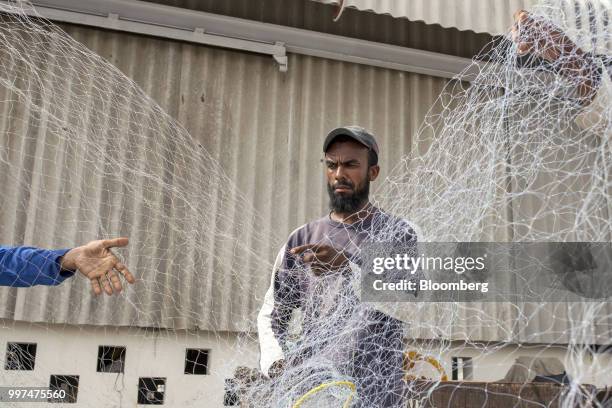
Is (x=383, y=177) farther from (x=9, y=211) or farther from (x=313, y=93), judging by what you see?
(x=9, y=211)

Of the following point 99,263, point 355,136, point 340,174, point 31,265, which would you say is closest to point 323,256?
point 340,174

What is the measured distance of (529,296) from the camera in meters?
2.68

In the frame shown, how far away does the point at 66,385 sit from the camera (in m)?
3.55

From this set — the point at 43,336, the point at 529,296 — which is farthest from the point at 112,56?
the point at 529,296

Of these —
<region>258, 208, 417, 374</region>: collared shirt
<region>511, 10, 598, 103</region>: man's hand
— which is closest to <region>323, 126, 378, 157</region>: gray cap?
<region>258, 208, 417, 374</region>: collared shirt

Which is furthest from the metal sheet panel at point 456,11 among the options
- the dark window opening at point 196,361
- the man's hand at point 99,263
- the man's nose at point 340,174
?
the dark window opening at point 196,361

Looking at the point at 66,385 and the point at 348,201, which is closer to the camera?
the point at 348,201

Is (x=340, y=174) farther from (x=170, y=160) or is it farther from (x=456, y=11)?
(x=456, y=11)

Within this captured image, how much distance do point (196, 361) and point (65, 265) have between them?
1570 millimetres

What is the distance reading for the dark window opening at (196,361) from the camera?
148 inches

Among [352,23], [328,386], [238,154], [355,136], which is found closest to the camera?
[328,386]

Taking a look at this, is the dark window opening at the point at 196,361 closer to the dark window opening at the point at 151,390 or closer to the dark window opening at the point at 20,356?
the dark window opening at the point at 151,390

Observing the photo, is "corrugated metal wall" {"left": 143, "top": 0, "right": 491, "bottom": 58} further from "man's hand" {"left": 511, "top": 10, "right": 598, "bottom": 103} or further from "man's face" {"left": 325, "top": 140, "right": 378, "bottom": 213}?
"man's hand" {"left": 511, "top": 10, "right": 598, "bottom": 103}

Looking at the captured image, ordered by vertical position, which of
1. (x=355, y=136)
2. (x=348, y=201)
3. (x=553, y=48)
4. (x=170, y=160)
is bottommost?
(x=348, y=201)
